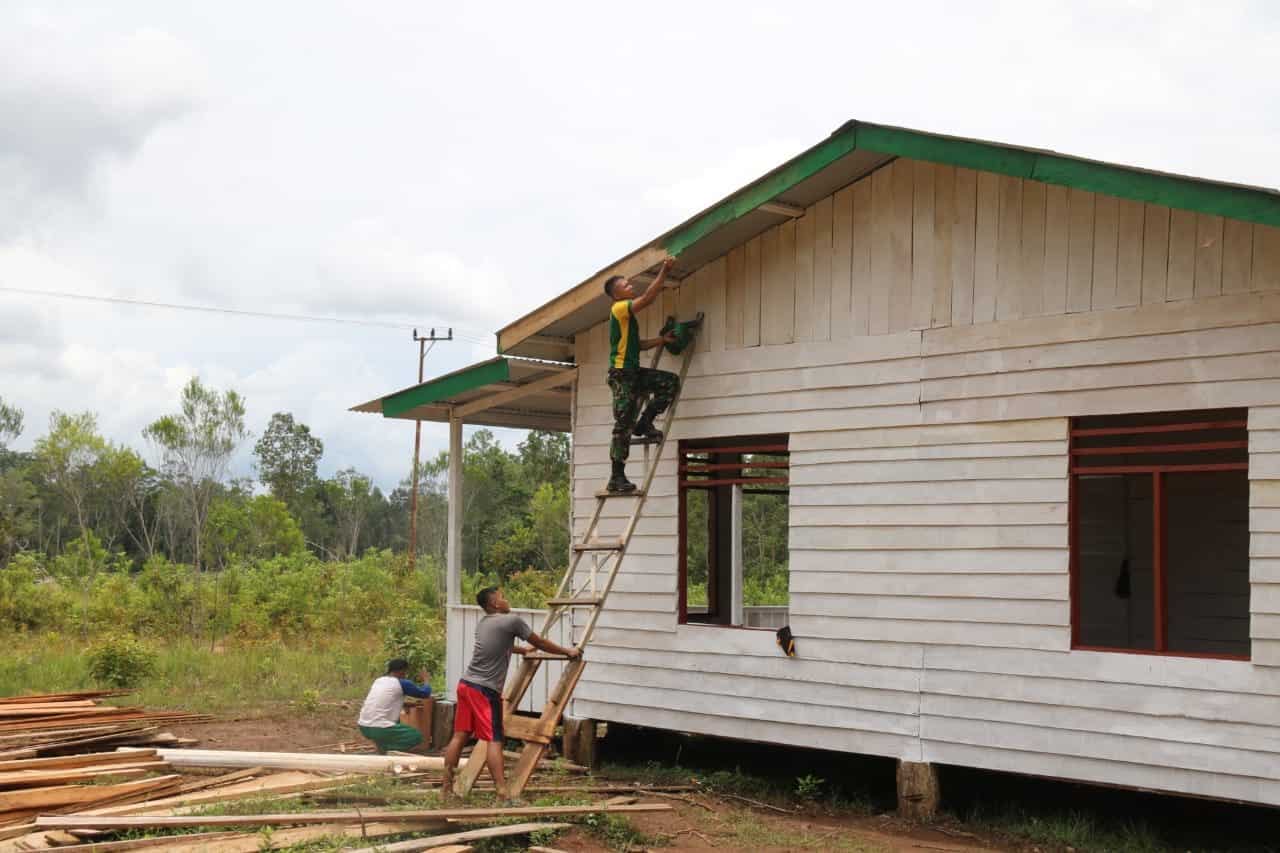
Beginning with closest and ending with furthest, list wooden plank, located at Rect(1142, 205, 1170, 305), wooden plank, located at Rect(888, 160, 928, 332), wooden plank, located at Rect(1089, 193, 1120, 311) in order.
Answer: wooden plank, located at Rect(1142, 205, 1170, 305) < wooden plank, located at Rect(1089, 193, 1120, 311) < wooden plank, located at Rect(888, 160, 928, 332)

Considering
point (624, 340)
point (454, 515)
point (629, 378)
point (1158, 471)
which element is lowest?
point (454, 515)

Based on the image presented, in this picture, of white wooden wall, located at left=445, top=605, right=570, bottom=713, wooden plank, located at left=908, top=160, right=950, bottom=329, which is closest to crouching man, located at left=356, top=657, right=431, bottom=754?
white wooden wall, located at left=445, top=605, right=570, bottom=713

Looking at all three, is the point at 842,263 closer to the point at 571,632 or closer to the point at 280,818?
the point at 571,632

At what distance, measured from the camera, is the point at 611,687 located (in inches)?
489

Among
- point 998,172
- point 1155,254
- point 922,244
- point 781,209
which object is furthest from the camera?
point 781,209

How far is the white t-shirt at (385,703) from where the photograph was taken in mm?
13030

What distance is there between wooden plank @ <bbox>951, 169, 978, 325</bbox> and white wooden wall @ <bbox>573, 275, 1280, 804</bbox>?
0.19 metres

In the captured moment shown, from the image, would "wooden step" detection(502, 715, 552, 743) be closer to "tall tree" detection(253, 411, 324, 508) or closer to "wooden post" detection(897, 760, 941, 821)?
"wooden post" detection(897, 760, 941, 821)

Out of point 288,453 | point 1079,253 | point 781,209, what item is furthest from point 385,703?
point 288,453

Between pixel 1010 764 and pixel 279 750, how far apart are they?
7.93 meters

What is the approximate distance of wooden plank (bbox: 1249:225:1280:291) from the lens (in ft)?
27.9

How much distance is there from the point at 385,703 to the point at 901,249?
6928 mm

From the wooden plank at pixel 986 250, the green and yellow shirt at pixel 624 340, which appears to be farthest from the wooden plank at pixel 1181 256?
the green and yellow shirt at pixel 624 340

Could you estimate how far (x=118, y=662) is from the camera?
58.6 ft
